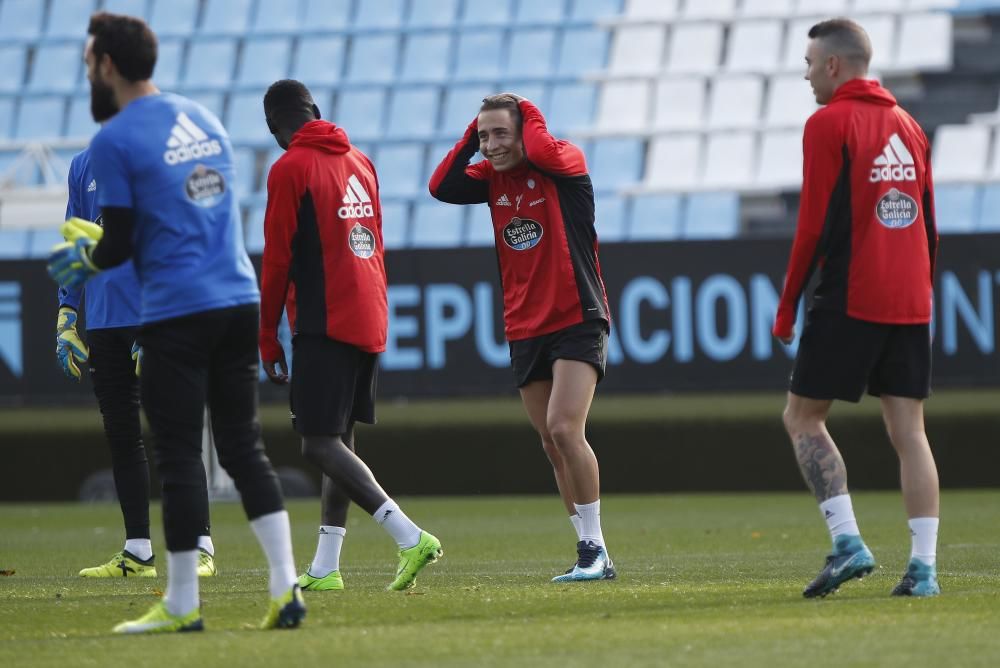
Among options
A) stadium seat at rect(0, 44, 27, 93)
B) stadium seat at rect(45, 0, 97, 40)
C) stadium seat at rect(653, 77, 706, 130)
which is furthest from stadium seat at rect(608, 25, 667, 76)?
stadium seat at rect(0, 44, 27, 93)

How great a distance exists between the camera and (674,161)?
20.3 metres

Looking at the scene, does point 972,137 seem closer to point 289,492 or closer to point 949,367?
point 949,367

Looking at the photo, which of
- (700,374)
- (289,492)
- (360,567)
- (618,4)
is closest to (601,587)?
(360,567)

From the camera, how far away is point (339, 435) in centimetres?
591

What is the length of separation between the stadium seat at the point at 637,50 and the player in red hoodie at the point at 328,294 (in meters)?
16.1

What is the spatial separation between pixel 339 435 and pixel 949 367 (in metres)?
7.55

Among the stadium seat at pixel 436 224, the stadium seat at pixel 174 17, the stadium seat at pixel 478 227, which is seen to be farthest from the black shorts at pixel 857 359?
the stadium seat at pixel 174 17

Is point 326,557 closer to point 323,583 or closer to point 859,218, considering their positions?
point 323,583

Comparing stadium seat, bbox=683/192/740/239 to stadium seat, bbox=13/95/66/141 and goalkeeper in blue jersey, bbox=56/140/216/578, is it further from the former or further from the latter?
goalkeeper in blue jersey, bbox=56/140/216/578

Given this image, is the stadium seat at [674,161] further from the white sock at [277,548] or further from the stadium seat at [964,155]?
the white sock at [277,548]

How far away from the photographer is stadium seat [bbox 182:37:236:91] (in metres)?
22.7

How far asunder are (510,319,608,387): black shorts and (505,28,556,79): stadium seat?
15.5 metres

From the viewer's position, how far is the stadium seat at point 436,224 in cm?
2009

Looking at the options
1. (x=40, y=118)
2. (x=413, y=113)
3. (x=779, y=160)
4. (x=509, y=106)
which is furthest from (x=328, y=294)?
(x=40, y=118)
